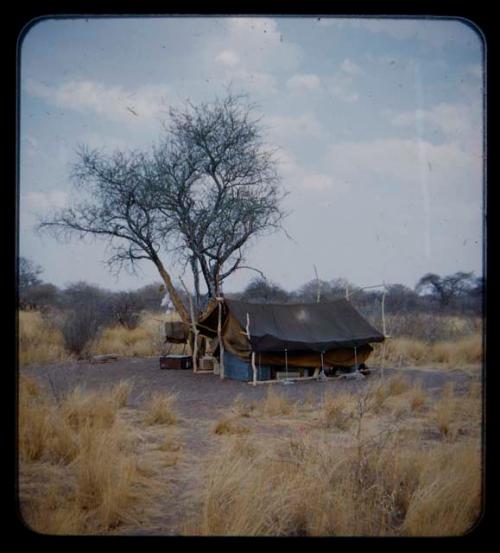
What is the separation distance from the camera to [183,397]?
5.54 meters

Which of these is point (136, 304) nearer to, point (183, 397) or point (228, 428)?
point (183, 397)

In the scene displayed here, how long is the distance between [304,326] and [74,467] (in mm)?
5335

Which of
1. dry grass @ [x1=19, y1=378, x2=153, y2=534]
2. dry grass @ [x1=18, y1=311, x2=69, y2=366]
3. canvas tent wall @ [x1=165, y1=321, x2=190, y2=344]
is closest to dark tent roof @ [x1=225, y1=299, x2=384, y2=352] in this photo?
canvas tent wall @ [x1=165, y1=321, x2=190, y2=344]

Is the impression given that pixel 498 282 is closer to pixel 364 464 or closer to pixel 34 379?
pixel 364 464

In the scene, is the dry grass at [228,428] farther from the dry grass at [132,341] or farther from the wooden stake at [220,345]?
the dry grass at [132,341]

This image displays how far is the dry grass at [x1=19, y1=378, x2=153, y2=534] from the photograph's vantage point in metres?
2.30

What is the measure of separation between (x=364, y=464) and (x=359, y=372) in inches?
197

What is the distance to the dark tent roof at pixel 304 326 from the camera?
7238mm

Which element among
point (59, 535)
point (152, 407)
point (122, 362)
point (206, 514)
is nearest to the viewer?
point (59, 535)

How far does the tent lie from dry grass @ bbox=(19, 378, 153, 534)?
3481mm

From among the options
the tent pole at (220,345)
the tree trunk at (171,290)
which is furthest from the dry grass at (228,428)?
the tree trunk at (171,290)

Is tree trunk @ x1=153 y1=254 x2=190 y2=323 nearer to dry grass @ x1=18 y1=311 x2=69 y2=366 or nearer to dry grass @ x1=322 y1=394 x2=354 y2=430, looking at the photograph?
dry grass @ x1=18 y1=311 x2=69 y2=366
